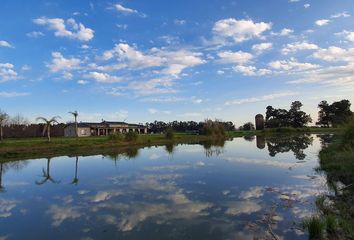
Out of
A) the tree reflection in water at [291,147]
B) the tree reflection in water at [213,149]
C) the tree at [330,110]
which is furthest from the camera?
the tree at [330,110]

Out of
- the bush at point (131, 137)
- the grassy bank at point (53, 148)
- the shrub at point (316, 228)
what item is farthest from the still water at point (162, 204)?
the bush at point (131, 137)

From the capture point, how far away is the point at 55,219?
10.5 m

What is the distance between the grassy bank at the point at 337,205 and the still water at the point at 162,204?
403 millimetres

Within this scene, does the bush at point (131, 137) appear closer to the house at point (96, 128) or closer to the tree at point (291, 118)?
the house at point (96, 128)

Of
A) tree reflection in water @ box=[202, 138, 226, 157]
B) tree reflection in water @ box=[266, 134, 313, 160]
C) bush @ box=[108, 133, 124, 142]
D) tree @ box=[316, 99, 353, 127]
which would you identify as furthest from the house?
tree @ box=[316, 99, 353, 127]

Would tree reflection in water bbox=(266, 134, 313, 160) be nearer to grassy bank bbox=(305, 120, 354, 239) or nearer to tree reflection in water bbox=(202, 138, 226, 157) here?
tree reflection in water bbox=(202, 138, 226, 157)

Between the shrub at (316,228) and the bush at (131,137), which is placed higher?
the bush at (131,137)

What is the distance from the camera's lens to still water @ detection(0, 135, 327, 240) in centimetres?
887

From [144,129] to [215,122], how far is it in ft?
84.5

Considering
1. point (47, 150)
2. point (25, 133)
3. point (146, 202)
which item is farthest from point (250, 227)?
point (25, 133)

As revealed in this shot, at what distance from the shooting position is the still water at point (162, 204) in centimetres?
887

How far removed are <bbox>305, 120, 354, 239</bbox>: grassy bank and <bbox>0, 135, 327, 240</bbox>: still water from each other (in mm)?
403

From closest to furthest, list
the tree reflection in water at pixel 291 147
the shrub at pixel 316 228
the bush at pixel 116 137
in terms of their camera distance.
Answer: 1. the shrub at pixel 316 228
2. the tree reflection in water at pixel 291 147
3. the bush at pixel 116 137

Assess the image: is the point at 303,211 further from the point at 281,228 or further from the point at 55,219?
the point at 55,219
